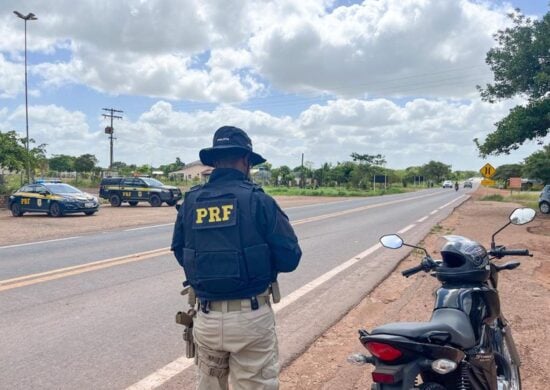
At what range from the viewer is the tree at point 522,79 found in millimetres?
21156

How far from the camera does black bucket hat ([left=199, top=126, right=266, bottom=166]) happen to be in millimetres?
2816

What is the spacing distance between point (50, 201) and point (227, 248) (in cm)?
2115

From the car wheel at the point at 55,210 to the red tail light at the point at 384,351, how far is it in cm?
2119

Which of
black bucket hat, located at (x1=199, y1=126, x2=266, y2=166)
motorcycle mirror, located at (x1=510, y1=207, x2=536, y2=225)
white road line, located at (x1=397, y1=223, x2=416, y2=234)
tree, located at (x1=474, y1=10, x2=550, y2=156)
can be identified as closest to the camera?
black bucket hat, located at (x1=199, y1=126, x2=266, y2=166)

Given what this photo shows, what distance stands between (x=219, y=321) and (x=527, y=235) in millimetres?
14276

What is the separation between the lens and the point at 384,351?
253 centimetres

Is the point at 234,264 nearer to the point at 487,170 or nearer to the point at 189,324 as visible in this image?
the point at 189,324

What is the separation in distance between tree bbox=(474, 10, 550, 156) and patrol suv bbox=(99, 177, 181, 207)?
16855 millimetres

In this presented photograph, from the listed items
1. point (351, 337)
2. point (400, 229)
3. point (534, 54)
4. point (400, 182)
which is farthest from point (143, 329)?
point (400, 182)

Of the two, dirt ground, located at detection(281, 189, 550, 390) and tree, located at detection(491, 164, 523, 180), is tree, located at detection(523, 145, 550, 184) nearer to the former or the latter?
tree, located at detection(491, 164, 523, 180)

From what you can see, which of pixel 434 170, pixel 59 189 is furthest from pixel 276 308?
pixel 434 170

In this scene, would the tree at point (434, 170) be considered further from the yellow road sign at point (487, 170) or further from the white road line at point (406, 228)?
the white road line at point (406, 228)

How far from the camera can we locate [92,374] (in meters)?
4.19

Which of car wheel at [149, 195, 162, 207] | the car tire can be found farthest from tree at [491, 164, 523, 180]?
the car tire
